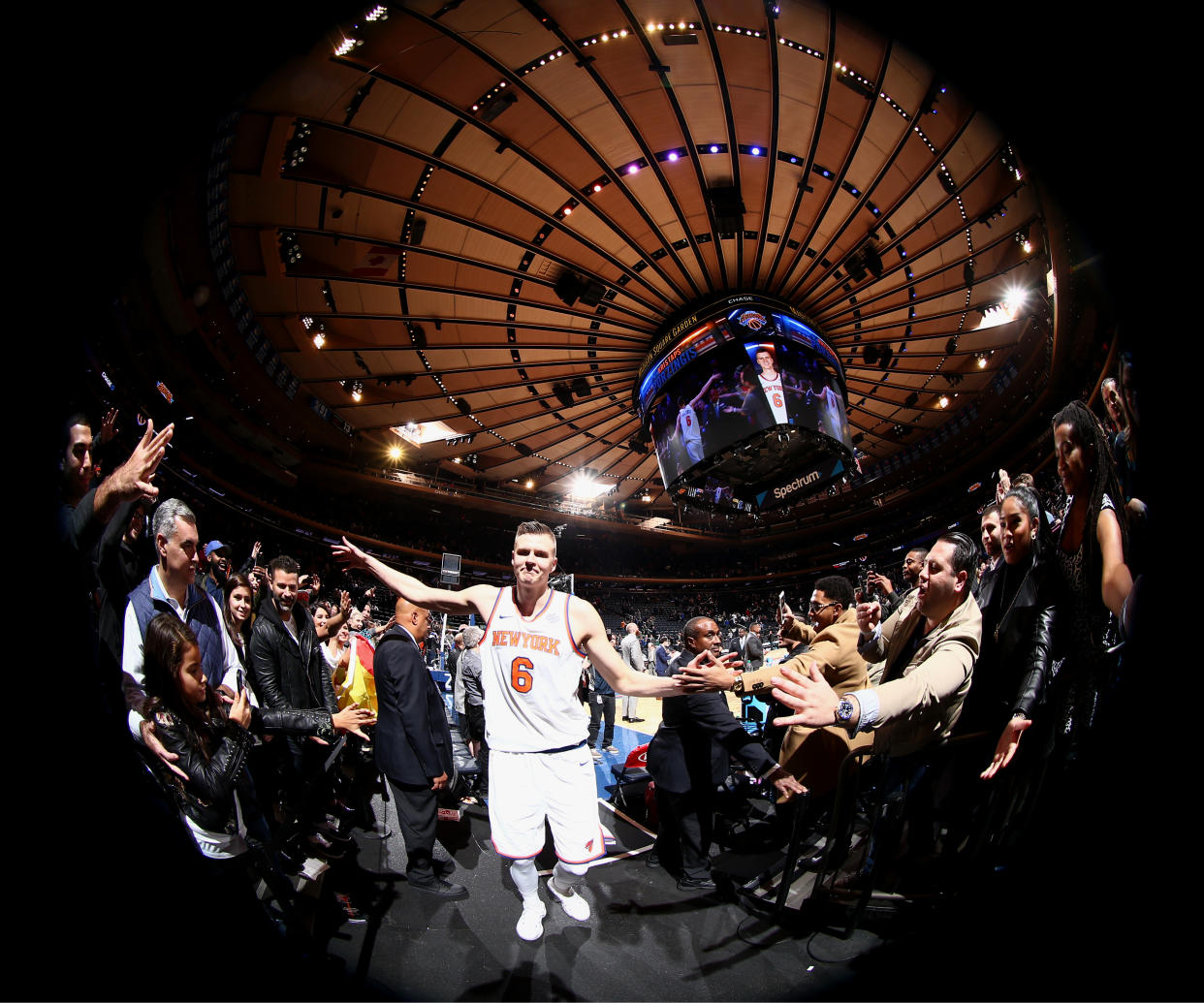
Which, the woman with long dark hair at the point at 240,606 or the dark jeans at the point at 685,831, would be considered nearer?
the dark jeans at the point at 685,831

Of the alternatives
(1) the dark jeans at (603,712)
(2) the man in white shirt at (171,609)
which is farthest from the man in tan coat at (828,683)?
(1) the dark jeans at (603,712)

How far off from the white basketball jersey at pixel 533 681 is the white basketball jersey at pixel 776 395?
6392 mm

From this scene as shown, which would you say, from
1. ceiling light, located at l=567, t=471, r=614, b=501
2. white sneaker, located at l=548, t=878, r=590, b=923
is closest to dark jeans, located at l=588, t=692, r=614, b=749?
white sneaker, located at l=548, t=878, r=590, b=923

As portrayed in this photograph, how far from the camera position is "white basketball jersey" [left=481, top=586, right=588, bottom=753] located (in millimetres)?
2613

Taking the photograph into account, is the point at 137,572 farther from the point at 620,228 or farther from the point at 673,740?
the point at 620,228

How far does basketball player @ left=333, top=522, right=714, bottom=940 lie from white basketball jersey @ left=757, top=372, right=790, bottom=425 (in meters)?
6.29

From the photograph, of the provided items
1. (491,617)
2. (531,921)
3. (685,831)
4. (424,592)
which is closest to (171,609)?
(424,592)

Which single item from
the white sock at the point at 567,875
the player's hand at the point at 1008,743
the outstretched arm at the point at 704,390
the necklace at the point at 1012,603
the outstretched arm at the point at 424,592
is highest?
the outstretched arm at the point at 704,390

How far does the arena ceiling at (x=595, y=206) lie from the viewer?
4.96 meters

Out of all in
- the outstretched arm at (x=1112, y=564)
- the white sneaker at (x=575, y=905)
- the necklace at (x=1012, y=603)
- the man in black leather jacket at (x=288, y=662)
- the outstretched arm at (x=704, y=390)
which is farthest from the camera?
the outstretched arm at (x=704, y=390)

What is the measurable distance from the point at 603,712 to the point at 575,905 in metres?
5.01

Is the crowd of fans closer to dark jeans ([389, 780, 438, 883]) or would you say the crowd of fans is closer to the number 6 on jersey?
dark jeans ([389, 780, 438, 883])

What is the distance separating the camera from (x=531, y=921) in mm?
2162

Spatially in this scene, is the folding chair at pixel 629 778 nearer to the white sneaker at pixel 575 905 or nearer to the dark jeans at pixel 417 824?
the white sneaker at pixel 575 905
